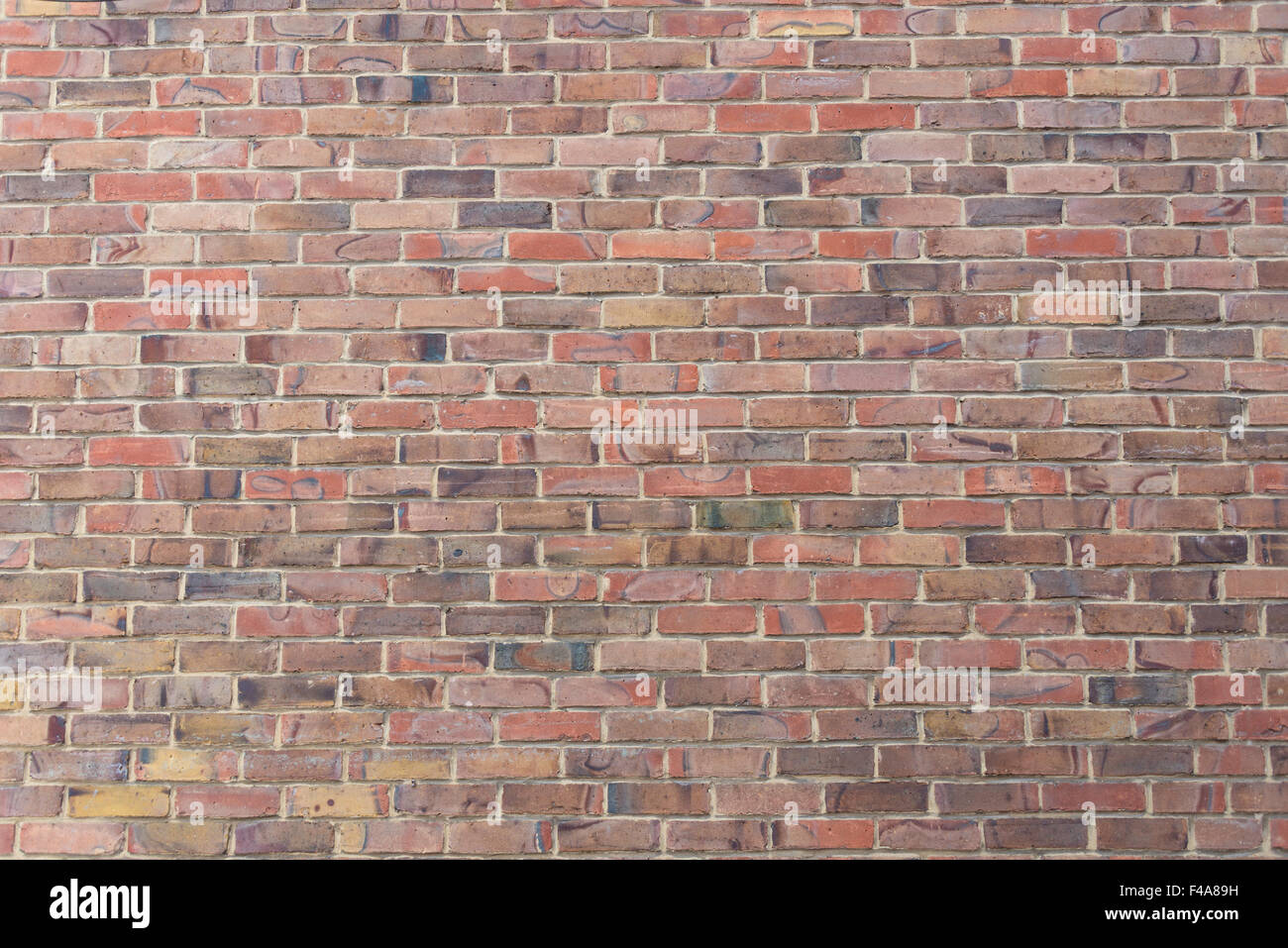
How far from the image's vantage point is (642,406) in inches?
80.5

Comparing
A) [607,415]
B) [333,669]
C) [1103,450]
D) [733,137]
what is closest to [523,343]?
[607,415]

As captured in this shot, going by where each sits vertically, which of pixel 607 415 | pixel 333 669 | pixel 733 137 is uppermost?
pixel 733 137

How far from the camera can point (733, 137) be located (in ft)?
6.88

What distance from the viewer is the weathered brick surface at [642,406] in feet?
6.50

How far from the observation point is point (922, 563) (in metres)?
2.02

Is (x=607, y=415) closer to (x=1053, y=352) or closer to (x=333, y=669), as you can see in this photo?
(x=333, y=669)

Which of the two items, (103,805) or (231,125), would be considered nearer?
(103,805)

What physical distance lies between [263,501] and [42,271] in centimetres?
76

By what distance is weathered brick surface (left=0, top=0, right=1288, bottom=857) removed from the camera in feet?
6.50

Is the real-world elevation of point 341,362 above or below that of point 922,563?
above

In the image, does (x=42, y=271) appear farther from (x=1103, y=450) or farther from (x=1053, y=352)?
(x=1103, y=450)

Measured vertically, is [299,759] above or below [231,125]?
below

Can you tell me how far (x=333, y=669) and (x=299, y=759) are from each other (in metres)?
0.21

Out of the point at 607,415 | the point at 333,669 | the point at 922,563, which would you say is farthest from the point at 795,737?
the point at 333,669
